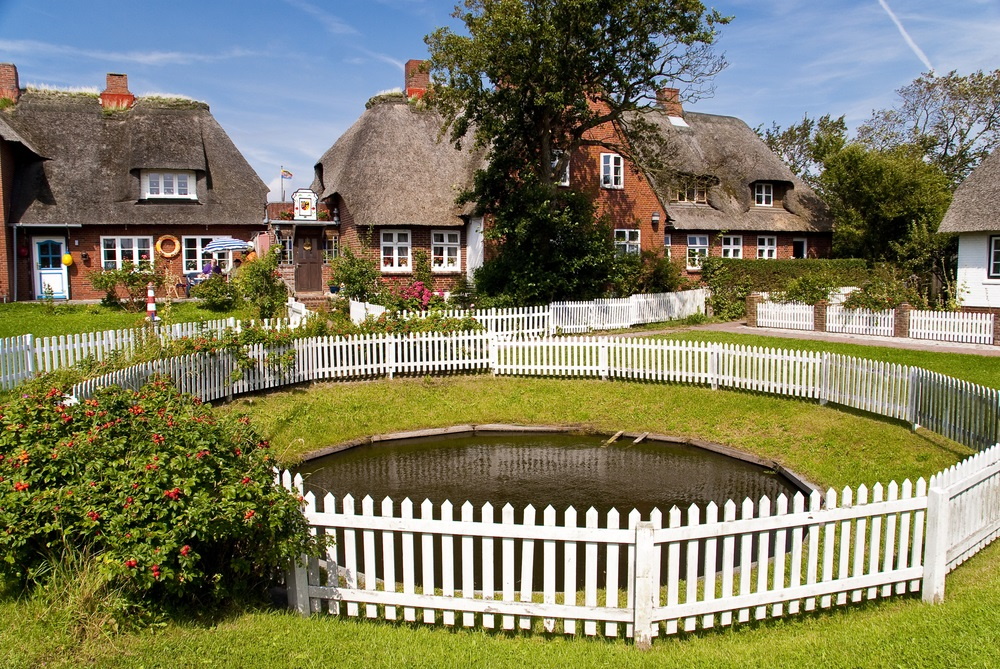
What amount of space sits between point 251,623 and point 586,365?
13.3 metres

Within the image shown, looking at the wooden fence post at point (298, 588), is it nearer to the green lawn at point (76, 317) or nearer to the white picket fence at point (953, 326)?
the green lawn at point (76, 317)

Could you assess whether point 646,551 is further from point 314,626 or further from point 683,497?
point 683,497

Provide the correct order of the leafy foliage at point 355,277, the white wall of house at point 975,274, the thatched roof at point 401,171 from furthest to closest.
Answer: the thatched roof at point 401,171 < the white wall of house at point 975,274 < the leafy foliage at point 355,277

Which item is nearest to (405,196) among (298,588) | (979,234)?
(979,234)

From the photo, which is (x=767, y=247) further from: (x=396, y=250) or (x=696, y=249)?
(x=396, y=250)

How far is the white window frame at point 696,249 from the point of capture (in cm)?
3428

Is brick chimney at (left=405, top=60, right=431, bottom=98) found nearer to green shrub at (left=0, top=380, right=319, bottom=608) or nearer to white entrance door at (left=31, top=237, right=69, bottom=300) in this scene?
white entrance door at (left=31, top=237, right=69, bottom=300)

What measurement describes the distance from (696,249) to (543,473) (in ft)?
83.7

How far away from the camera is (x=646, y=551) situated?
5711 mm

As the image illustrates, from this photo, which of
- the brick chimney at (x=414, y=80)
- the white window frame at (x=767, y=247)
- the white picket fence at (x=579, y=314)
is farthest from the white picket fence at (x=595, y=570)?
the white window frame at (x=767, y=247)

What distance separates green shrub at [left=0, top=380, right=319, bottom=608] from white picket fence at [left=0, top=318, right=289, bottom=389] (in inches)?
314

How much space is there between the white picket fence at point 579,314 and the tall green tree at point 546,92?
1639mm

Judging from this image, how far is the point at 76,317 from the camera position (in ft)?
75.6

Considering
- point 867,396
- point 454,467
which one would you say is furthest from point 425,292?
point 867,396
